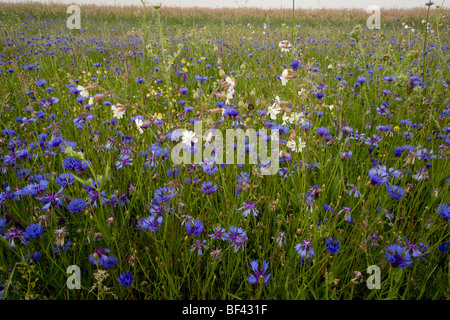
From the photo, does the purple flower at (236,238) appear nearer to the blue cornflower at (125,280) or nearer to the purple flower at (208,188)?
the purple flower at (208,188)

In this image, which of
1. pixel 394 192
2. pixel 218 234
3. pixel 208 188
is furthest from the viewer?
pixel 208 188

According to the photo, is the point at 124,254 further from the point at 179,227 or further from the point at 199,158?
the point at 199,158

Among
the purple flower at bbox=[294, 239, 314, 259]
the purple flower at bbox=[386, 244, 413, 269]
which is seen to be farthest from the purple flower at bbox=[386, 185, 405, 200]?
the purple flower at bbox=[294, 239, 314, 259]

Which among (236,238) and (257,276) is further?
(236,238)

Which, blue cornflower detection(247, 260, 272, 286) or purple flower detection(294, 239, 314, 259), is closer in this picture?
blue cornflower detection(247, 260, 272, 286)

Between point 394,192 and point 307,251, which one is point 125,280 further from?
point 394,192

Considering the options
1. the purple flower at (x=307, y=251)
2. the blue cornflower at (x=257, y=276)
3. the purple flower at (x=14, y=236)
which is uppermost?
the purple flower at (x=14, y=236)

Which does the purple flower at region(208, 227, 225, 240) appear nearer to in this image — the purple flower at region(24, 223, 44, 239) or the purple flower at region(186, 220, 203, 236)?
the purple flower at region(186, 220, 203, 236)

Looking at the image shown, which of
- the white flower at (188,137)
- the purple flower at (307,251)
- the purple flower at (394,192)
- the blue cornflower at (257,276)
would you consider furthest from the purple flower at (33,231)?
the purple flower at (394,192)

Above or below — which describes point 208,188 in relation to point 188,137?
below

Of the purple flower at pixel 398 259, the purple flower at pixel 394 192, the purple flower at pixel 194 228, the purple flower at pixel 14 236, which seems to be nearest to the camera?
the purple flower at pixel 398 259

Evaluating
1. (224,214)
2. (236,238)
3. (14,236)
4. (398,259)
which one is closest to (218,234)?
(236,238)
